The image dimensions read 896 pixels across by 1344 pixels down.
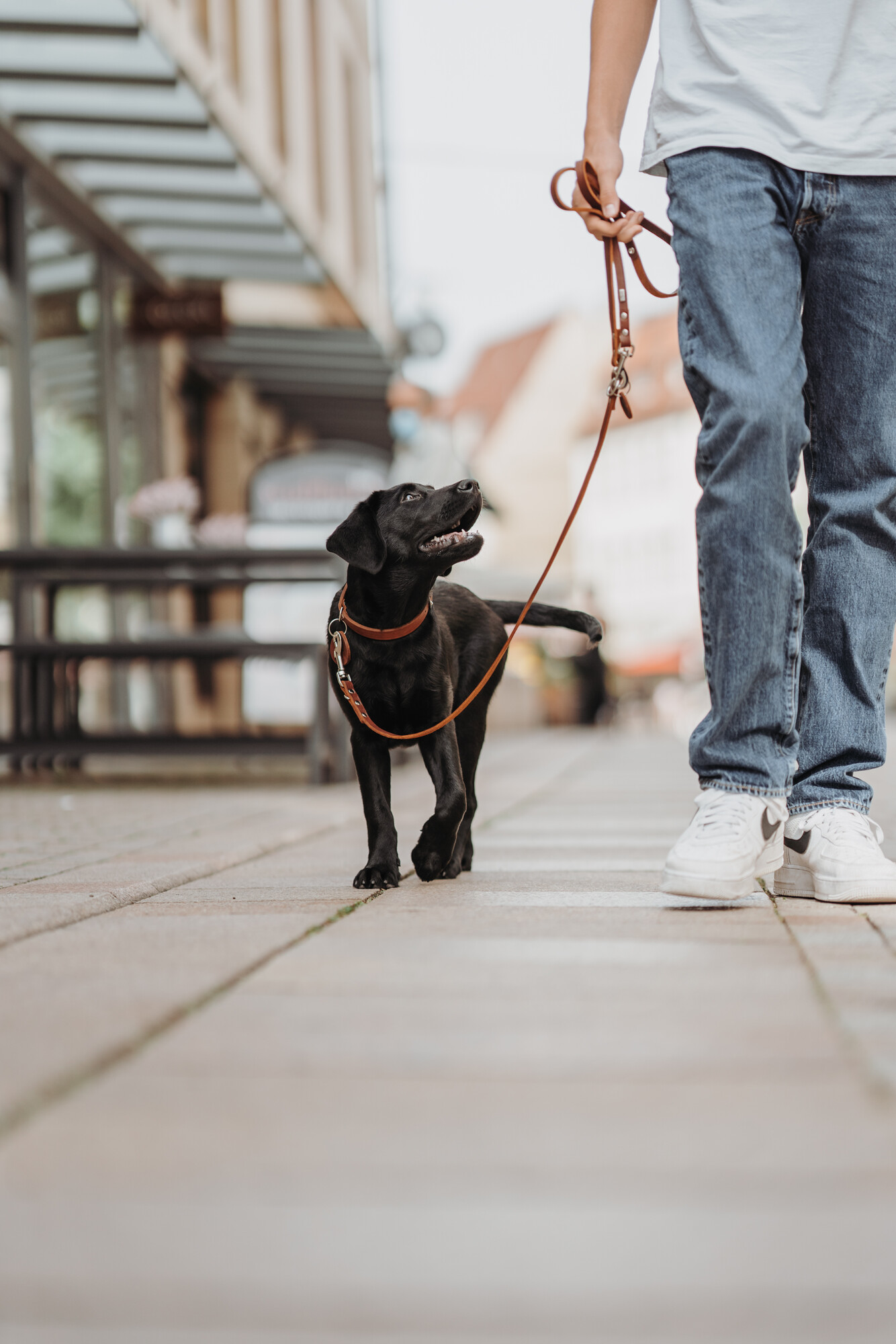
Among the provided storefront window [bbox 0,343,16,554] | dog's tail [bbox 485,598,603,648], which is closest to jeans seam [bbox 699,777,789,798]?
dog's tail [bbox 485,598,603,648]

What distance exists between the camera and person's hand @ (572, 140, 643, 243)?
3.19 meters

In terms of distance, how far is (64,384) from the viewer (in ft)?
34.0

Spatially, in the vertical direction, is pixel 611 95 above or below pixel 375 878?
above

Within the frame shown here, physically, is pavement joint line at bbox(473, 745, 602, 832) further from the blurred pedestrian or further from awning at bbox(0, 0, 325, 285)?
awning at bbox(0, 0, 325, 285)

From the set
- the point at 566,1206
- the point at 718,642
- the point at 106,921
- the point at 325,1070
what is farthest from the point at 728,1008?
the point at 106,921

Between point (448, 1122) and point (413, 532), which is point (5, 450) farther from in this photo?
point (448, 1122)

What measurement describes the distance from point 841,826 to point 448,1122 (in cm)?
167

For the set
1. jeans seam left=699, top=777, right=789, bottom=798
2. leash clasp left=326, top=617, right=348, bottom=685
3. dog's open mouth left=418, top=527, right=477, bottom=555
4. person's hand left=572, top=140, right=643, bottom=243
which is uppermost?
person's hand left=572, top=140, right=643, bottom=243

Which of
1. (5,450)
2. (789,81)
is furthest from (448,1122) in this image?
(5,450)

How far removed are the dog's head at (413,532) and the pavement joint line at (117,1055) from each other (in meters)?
1.19

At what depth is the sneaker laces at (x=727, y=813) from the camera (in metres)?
2.89

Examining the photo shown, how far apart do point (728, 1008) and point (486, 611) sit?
222 centimetres

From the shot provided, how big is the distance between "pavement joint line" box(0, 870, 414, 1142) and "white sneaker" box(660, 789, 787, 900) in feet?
2.37

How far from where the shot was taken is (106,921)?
2973 mm
